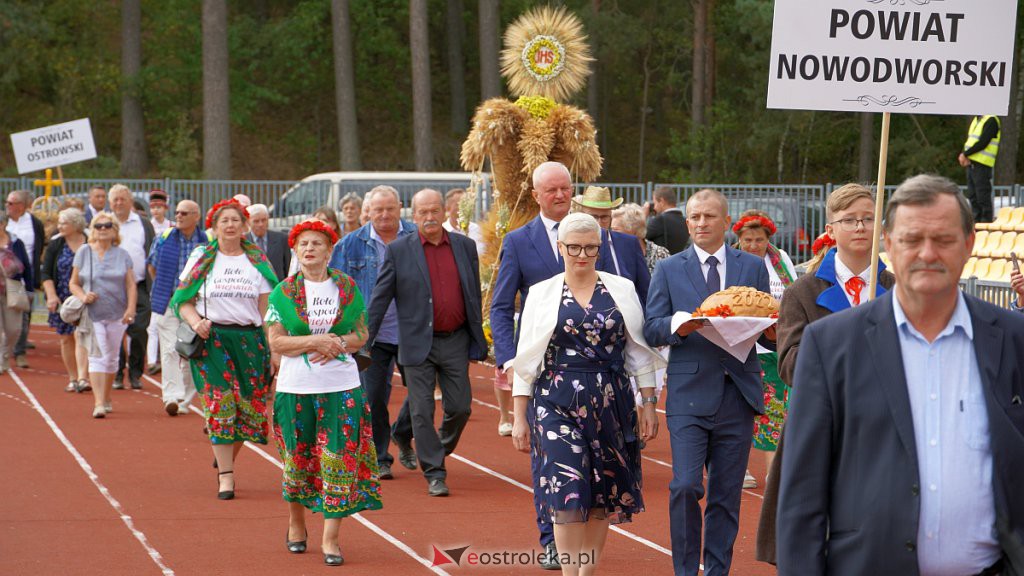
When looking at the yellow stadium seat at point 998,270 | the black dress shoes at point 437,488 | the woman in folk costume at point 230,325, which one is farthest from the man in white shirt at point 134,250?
the yellow stadium seat at point 998,270

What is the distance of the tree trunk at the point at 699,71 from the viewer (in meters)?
43.1

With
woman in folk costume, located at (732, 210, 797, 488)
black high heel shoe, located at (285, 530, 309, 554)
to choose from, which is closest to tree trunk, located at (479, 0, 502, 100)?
woman in folk costume, located at (732, 210, 797, 488)

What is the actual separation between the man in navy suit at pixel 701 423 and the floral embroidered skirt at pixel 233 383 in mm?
3898

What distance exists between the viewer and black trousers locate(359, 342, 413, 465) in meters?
10.9

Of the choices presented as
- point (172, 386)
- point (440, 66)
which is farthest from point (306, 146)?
point (172, 386)

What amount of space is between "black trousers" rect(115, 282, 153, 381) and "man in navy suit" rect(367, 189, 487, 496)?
5.29 meters

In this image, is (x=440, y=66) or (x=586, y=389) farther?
(x=440, y=66)

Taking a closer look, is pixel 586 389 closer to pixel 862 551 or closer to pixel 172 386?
pixel 862 551

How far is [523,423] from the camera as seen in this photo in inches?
281

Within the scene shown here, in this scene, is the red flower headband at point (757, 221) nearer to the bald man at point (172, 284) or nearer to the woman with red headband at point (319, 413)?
the woman with red headband at point (319, 413)

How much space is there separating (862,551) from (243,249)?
24.3 feet

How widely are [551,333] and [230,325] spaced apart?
3898 millimetres

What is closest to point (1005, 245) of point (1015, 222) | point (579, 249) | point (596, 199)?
point (1015, 222)

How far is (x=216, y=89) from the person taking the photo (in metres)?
36.3
